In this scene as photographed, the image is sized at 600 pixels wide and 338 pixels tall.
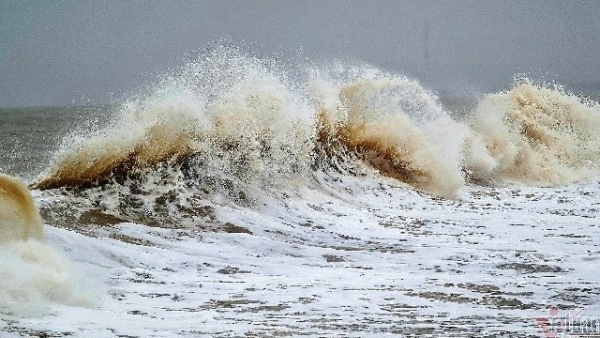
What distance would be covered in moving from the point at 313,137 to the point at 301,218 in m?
4.66

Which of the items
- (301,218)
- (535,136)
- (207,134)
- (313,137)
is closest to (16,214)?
(301,218)

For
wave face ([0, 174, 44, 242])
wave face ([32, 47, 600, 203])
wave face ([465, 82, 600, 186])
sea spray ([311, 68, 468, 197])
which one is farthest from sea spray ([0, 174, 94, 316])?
wave face ([465, 82, 600, 186])

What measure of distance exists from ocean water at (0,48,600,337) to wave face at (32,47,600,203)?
0.04 meters

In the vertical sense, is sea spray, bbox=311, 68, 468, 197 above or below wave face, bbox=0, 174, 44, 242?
above

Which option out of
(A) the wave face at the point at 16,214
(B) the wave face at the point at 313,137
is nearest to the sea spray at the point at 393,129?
(B) the wave face at the point at 313,137

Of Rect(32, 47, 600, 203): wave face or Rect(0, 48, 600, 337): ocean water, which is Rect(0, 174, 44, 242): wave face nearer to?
Rect(0, 48, 600, 337): ocean water

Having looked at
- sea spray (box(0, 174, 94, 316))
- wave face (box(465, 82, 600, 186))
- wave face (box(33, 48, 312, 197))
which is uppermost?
wave face (box(465, 82, 600, 186))

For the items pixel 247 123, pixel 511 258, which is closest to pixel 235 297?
pixel 511 258

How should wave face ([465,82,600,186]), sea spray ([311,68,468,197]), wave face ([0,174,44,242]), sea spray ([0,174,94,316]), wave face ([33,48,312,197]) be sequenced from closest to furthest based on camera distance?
sea spray ([0,174,94,316])
wave face ([0,174,44,242])
wave face ([33,48,312,197])
sea spray ([311,68,468,197])
wave face ([465,82,600,186])

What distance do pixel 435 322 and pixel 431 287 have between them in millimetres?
1143

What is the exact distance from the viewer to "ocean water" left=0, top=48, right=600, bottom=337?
17.7 ft

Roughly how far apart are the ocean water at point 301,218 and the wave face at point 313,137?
0.04m

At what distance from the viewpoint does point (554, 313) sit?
18.4 feet

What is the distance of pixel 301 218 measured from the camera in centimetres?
1050
